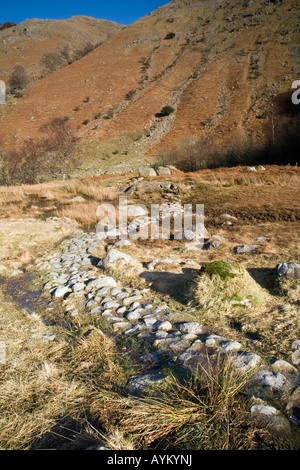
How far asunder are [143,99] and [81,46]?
53152mm

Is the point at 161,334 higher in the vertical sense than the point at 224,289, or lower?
lower

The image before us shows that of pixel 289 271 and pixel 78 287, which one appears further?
pixel 78 287

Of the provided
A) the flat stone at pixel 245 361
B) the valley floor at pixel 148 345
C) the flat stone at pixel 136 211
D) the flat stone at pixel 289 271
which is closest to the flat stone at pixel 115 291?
the valley floor at pixel 148 345

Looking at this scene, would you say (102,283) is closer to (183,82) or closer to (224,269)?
(224,269)

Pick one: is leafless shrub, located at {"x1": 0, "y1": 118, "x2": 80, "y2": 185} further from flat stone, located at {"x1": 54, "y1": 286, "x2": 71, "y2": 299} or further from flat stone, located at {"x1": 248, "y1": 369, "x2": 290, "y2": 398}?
flat stone, located at {"x1": 248, "y1": 369, "x2": 290, "y2": 398}

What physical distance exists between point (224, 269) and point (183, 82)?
46469mm

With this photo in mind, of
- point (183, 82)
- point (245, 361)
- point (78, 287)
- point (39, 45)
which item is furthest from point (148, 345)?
point (39, 45)

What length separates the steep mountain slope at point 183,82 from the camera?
32.8 m

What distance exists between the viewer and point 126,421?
1635 mm

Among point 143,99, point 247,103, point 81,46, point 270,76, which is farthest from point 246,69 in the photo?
point 81,46

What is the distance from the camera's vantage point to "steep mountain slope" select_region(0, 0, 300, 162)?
32.8m

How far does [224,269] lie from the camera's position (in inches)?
146

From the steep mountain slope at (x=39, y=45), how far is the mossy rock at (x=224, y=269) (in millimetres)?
69372

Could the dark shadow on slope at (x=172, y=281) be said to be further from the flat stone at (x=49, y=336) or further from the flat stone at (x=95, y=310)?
the flat stone at (x=49, y=336)
